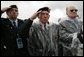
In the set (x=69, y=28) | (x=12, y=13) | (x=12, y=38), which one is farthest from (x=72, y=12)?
(x=12, y=38)

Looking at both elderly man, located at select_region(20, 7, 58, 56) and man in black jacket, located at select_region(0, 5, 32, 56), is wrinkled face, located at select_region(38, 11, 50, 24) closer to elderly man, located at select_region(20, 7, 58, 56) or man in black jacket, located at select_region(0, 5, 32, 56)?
elderly man, located at select_region(20, 7, 58, 56)

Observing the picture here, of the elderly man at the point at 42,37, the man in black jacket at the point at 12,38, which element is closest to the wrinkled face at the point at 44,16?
the elderly man at the point at 42,37

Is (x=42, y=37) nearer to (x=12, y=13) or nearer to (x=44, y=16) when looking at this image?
(x=44, y=16)

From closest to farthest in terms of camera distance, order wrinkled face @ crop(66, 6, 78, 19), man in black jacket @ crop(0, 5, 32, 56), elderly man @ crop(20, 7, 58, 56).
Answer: man in black jacket @ crop(0, 5, 32, 56)
elderly man @ crop(20, 7, 58, 56)
wrinkled face @ crop(66, 6, 78, 19)

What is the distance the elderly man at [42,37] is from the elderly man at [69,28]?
0.19 m

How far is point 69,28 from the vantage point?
22.7 feet

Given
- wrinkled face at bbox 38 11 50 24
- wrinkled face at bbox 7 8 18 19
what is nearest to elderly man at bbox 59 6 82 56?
wrinkled face at bbox 38 11 50 24

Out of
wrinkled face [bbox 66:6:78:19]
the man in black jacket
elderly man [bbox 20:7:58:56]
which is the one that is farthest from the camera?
wrinkled face [bbox 66:6:78:19]

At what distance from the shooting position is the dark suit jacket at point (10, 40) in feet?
21.6

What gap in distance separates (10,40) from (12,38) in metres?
0.06

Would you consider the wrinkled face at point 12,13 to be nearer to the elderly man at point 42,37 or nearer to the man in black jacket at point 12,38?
the man in black jacket at point 12,38

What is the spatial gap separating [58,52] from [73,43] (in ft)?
1.39

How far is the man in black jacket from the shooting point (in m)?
6.57

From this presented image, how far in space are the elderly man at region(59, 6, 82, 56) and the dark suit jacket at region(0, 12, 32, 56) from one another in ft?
2.85
